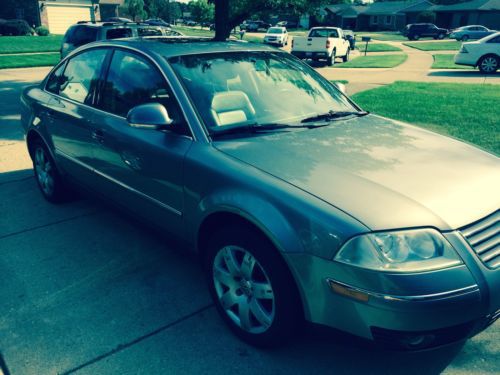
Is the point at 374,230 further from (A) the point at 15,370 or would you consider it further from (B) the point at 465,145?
(A) the point at 15,370

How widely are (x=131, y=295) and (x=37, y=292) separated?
2.25 ft

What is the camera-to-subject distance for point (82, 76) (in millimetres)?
4133

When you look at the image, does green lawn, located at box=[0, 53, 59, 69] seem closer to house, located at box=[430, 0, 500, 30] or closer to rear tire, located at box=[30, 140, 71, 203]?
rear tire, located at box=[30, 140, 71, 203]

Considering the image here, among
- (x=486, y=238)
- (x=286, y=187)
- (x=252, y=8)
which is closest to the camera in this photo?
(x=486, y=238)

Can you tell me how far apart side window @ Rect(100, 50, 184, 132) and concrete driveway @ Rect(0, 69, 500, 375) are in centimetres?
94

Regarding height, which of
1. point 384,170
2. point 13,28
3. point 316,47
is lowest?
point 384,170

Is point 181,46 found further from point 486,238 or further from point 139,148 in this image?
point 486,238

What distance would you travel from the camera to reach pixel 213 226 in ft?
9.30

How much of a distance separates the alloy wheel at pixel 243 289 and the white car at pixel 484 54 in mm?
17001

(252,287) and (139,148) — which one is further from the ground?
(139,148)

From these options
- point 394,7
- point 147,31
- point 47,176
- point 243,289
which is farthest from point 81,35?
point 394,7

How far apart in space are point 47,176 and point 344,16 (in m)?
76.2

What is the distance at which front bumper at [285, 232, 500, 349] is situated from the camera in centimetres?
205

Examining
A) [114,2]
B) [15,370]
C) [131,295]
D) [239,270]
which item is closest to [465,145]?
[239,270]
